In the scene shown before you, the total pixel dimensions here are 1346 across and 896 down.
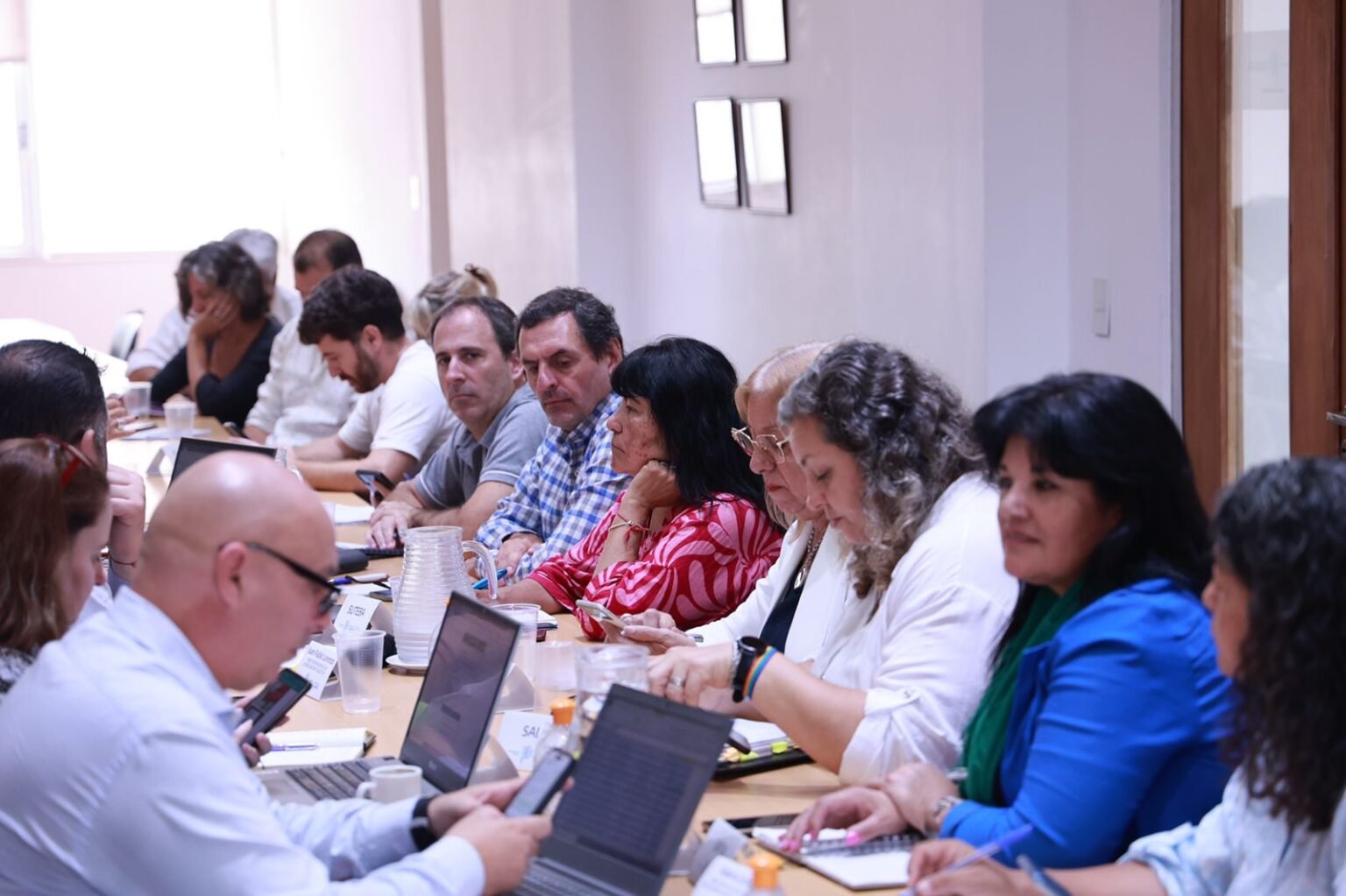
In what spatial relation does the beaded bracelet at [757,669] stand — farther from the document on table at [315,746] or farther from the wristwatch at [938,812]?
the document on table at [315,746]

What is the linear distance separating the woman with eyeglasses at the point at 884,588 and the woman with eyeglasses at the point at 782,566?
145mm

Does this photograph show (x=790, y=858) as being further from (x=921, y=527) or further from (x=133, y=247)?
(x=133, y=247)

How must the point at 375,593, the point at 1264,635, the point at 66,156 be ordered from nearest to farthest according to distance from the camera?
the point at 1264,635
the point at 375,593
the point at 66,156

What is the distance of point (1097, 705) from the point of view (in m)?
1.83

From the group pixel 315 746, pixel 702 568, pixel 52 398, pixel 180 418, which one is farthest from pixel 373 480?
pixel 315 746

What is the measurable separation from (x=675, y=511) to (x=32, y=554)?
155cm

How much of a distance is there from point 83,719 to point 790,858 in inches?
32.4

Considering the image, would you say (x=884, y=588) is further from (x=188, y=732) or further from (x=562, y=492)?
(x=562, y=492)

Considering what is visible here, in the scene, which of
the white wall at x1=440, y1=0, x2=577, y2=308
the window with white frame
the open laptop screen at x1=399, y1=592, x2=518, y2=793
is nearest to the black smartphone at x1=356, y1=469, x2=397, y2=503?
the white wall at x1=440, y1=0, x2=577, y2=308

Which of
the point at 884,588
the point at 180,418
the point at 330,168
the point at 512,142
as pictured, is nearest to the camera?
the point at 884,588

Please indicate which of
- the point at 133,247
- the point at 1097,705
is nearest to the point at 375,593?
the point at 1097,705

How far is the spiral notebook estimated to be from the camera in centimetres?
187

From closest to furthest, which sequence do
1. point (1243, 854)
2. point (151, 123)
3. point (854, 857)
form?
point (1243, 854)
point (854, 857)
point (151, 123)

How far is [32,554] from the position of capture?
2146 millimetres
